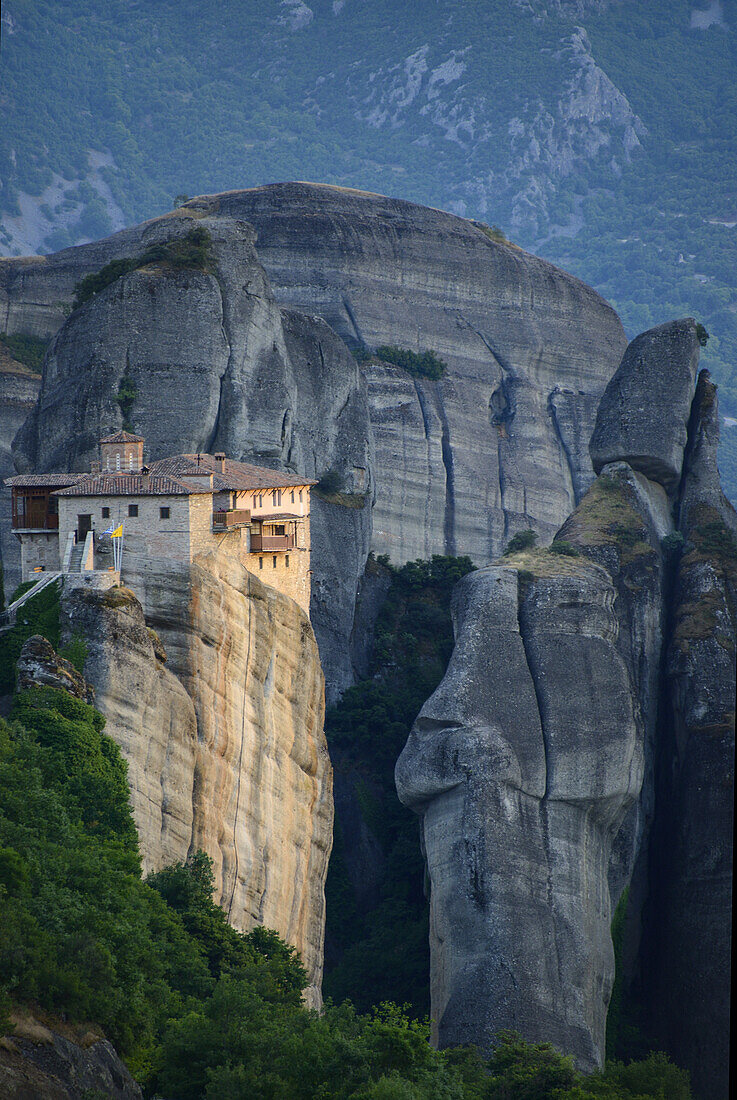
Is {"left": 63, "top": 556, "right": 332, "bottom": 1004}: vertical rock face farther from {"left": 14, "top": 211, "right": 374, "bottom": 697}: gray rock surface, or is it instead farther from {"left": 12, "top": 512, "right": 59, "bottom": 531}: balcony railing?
{"left": 14, "top": 211, "right": 374, "bottom": 697}: gray rock surface

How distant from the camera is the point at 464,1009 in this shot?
59406 millimetres

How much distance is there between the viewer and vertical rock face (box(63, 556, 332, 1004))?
4978 cm

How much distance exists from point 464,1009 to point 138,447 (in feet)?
68.3

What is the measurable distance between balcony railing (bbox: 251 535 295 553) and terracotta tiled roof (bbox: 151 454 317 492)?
1.67 meters

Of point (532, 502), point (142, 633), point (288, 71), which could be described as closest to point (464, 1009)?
point (142, 633)

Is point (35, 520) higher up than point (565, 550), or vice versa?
point (565, 550)

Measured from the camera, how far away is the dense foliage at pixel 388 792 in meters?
67.7

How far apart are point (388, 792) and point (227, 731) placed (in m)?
22.2

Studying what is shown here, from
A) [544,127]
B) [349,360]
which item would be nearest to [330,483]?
[349,360]

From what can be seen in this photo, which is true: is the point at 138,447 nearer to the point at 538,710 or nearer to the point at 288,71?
the point at 538,710

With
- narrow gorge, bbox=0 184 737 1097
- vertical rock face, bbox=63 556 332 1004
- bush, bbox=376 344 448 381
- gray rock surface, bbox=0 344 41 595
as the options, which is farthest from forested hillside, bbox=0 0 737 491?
vertical rock face, bbox=63 556 332 1004

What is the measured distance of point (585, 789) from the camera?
65500 mm

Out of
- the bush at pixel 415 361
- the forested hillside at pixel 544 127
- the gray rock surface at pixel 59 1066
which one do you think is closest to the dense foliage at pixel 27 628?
the gray rock surface at pixel 59 1066

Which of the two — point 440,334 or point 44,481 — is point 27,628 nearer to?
point 44,481
